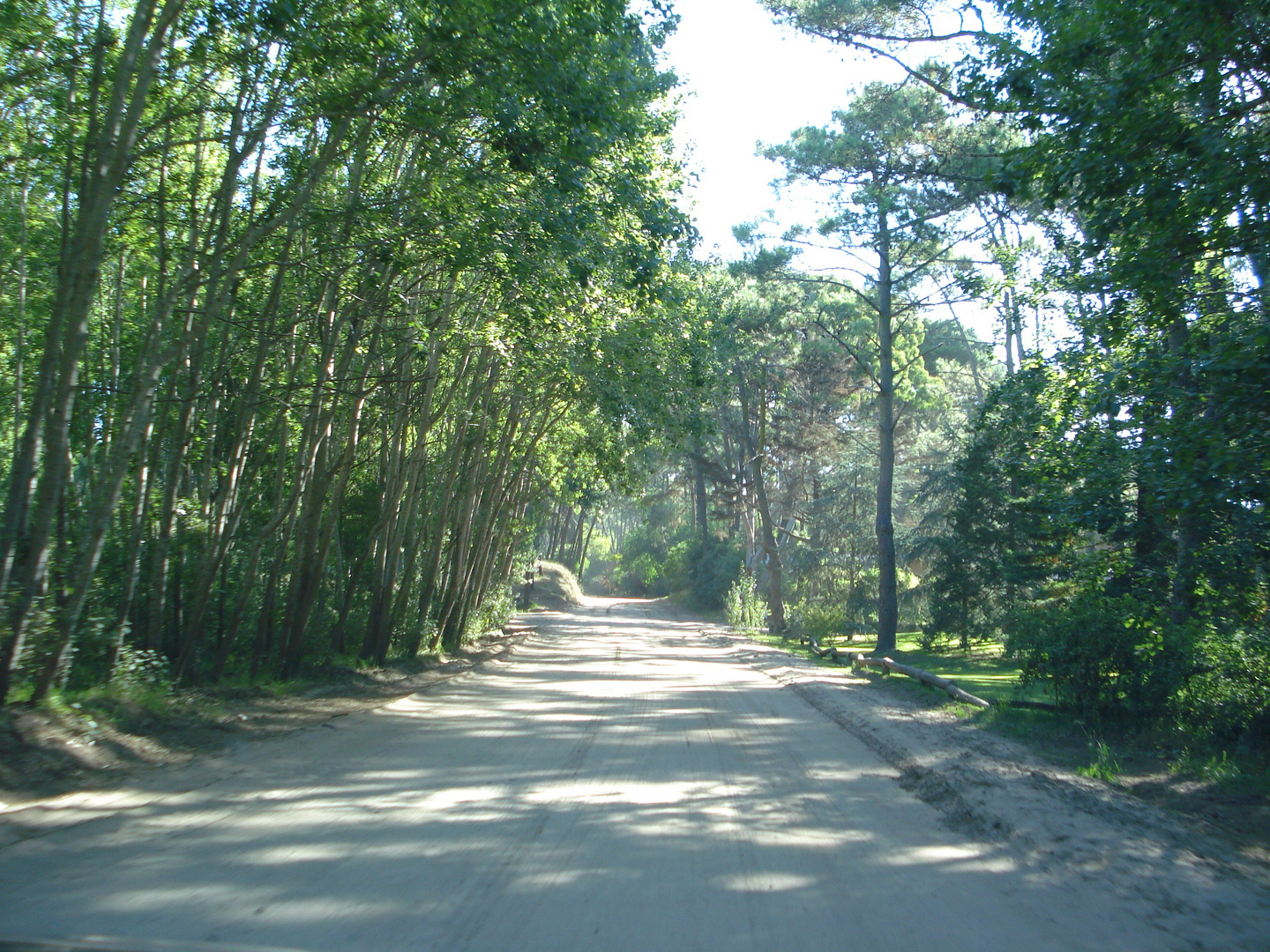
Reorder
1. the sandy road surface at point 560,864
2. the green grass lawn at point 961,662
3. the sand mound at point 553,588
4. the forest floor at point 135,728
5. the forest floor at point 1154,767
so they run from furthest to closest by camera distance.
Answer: the sand mound at point 553,588 < the green grass lawn at point 961,662 < the forest floor at point 135,728 < the forest floor at point 1154,767 < the sandy road surface at point 560,864

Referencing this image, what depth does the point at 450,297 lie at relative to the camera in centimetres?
1606

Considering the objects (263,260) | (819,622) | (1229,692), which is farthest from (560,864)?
(819,622)

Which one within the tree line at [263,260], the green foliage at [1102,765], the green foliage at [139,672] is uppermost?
the tree line at [263,260]

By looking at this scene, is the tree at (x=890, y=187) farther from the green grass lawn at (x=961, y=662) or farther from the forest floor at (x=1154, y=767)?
the forest floor at (x=1154, y=767)

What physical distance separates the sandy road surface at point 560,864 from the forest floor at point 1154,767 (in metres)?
1.10

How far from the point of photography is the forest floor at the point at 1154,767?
721 cm

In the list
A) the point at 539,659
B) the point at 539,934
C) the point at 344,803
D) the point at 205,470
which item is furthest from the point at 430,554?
the point at 539,934

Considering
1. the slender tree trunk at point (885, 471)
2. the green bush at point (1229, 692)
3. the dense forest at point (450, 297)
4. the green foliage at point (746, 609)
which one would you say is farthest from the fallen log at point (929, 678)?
the green foliage at point (746, 609)

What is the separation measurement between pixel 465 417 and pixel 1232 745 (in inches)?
542

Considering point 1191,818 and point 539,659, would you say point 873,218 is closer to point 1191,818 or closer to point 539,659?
point 539,659

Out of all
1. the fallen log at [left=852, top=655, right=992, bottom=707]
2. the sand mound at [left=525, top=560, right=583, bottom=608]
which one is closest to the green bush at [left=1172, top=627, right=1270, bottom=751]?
the fallen log at [left=852, top=655, right=992, bottom=707]

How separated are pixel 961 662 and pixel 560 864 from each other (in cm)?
2331

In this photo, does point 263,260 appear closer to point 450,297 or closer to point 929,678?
point 450,297

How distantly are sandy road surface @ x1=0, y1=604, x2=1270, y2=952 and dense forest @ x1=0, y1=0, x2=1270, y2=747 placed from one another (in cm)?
320
